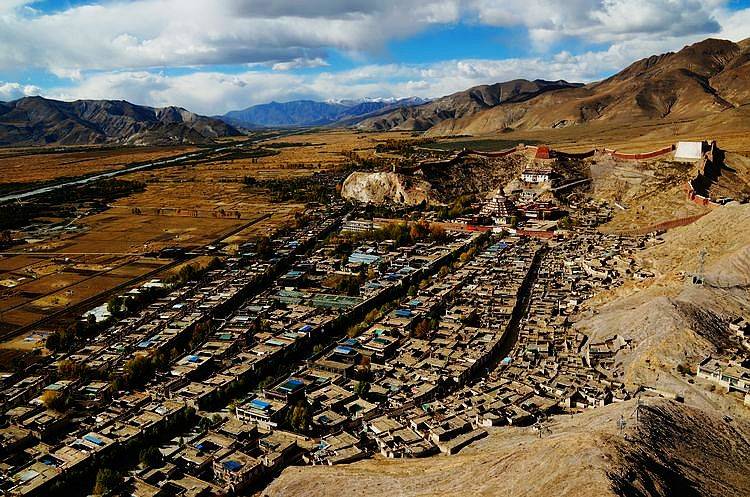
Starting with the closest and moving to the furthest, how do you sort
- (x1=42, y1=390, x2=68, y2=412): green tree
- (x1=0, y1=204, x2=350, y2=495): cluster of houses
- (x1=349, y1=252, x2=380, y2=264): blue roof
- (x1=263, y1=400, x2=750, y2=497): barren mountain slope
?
(x1=263, y1=400, x2=750, y2=497): barren mountain slope < (x1=0, y1=204, x2=350, y2=495): cluster of houses < (x1=42, y1=390, x2=68, y2=412): green tree < (x1=349, y1=252, x2=380, y2=264): blue roof

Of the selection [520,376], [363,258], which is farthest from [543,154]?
[520,376]

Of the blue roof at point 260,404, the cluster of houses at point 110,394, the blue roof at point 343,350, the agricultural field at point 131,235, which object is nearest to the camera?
the cluster of houses at point 110,394

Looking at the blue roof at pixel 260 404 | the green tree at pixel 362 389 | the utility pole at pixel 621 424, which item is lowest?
the green tree at pixel 362 389

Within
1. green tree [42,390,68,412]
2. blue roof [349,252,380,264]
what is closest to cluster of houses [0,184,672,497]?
green tree [42,390,68,412]

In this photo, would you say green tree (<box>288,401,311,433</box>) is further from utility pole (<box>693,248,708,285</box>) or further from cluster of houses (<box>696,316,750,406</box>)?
utility pole (<box>693,248,708,285</box>)

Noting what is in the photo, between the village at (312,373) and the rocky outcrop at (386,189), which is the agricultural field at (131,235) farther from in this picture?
the rocky outcrop at (386,189)

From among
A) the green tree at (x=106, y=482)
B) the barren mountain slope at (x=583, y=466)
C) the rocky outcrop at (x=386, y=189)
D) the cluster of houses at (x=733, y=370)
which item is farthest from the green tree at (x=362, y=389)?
the rocky outcrop at (x=386, y=189)

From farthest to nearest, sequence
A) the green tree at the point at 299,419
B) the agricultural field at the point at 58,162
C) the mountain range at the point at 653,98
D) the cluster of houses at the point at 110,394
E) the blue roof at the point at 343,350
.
Answer: the mountain range at the point at 653,98, the agricultural field at the point at 58,162, the blue roof at the point at 343,350, the green tree at the point at 299,419, the cluster of houses at the point at 110,394
